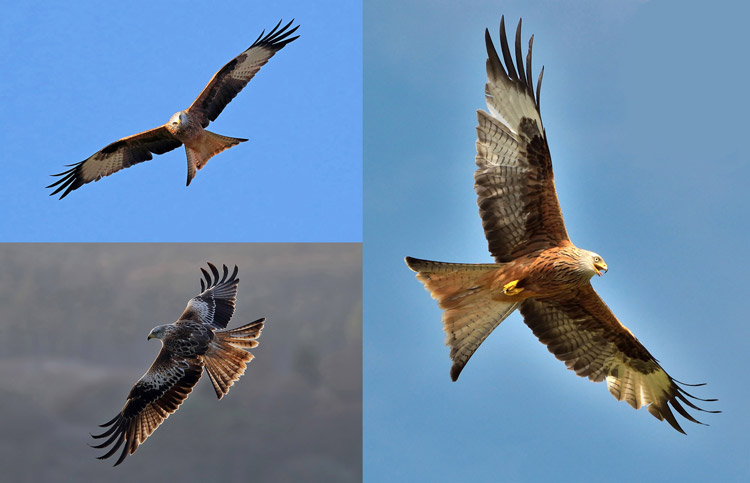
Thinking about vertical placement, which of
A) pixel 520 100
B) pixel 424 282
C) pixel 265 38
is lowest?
pixel 424 282

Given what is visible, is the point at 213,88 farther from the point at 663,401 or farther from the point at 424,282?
the point at 663,401

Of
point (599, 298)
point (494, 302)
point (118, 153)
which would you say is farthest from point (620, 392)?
point (118, 153)

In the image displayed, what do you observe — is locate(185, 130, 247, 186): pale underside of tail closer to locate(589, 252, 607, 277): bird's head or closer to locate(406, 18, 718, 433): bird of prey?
locate(406, 18, 718, 433): bird of prey

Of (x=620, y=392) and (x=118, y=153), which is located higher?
(x=118, y=153)

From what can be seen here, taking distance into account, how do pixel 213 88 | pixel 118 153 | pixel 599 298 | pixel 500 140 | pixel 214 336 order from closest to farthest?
pixel 500 140 → pixel 599 298 → pixel 214 336 → pixel 213 88 → pixel 118 153

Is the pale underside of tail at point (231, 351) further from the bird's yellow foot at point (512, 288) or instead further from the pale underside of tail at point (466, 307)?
the bird's yellow foot at point (512, 288)

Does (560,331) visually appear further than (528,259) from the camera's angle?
Yes
